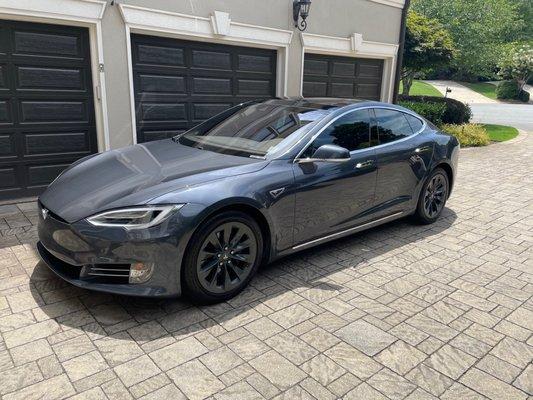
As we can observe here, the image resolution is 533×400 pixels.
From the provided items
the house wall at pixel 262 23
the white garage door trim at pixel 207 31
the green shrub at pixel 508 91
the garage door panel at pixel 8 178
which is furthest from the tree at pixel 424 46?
the green shrub at pixel 508 91

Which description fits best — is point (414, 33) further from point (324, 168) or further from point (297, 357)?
point (297, 357)

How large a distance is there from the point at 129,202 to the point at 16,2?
3.71 m

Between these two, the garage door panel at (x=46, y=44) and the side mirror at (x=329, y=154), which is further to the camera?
the garage door panel at (x=46, y=44)

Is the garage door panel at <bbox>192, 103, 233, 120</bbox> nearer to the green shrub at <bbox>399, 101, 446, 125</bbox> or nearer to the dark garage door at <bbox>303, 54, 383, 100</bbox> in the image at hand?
the dark garage door at <bbox>303, 54, 383, 100</bbox>

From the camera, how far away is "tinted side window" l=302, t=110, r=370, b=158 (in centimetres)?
393

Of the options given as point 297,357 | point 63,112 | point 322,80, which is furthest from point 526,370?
point 322,80

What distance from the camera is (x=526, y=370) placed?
2717 millimetres

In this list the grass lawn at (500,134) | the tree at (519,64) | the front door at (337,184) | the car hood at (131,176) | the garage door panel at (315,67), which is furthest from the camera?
the tree at (519,64)

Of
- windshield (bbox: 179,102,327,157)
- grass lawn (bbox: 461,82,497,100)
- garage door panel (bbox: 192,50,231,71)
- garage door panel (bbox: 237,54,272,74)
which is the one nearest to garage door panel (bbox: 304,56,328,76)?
garage door panel (bbox: 237,54,272,74)

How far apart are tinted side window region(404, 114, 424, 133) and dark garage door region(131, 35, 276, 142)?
11.0ft

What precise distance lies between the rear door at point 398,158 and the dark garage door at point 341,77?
13.0 feet

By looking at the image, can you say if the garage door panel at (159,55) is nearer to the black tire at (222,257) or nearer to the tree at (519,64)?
the black tire at (222,257)

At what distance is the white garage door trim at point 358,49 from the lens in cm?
835

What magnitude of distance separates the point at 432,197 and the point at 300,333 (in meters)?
3.03
